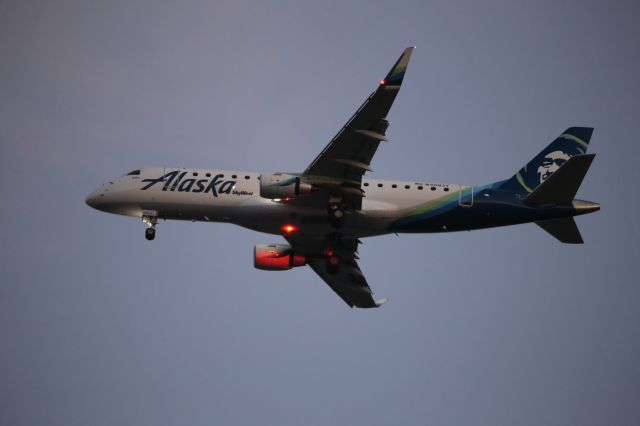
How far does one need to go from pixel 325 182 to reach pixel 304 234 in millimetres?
5762

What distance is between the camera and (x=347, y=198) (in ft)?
166

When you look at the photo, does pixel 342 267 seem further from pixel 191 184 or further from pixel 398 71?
pixel 398 71

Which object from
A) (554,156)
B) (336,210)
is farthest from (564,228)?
(336,210)

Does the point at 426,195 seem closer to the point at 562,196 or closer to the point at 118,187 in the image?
the point at 562,196

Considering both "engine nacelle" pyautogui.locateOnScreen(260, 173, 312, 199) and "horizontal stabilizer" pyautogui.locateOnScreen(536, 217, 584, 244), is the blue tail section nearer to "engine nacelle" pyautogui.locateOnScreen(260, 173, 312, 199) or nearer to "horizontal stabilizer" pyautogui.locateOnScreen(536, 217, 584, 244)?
"horizontal stabilizer" pyautogui.locateOnScreen(536, 217, 584, 244)

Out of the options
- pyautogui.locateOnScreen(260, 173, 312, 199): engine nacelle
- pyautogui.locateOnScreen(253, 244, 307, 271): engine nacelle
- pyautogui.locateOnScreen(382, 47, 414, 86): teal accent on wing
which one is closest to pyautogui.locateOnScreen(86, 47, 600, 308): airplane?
pyautogui.locateOnScreen(260, 173, 312, 199): engine nacelle

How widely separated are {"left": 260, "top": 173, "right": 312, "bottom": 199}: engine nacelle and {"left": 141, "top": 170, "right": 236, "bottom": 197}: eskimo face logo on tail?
4.08m

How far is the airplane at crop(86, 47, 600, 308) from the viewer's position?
4891 cm

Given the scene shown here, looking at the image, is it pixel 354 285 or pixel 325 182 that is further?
pixel 354 285

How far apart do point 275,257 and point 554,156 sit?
19.5 metres

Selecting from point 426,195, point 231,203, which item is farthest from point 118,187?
point 426,195

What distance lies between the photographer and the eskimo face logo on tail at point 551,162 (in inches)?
2120

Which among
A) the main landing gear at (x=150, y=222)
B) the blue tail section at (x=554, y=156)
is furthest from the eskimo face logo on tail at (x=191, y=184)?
the blue tail section at (x=554, y=156)

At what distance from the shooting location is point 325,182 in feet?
163
